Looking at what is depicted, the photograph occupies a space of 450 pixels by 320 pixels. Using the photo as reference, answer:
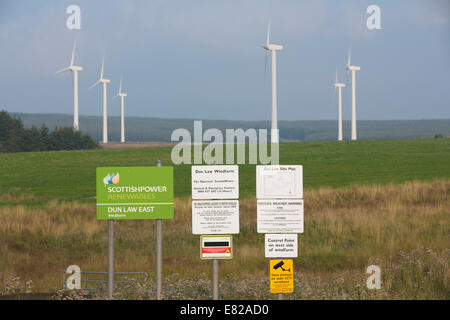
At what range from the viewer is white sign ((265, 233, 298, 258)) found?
515 inches

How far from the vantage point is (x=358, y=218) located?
27078 mm

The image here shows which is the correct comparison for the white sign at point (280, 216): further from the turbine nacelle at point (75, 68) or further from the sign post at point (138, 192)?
the turbine nacelle at point (75, 68)

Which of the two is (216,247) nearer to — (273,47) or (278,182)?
(278,182)

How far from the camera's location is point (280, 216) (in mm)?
13086

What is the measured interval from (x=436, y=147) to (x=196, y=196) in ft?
262

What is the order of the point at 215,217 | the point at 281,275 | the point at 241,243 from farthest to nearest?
1. the point at 241,243
2. the point at 215,217
3. the point at 281,275

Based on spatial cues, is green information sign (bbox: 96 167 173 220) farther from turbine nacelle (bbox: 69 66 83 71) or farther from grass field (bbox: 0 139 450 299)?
turbine nacelle (bbox: 69 66 83 71)

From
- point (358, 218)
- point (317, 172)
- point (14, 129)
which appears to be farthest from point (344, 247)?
point (14, 129)

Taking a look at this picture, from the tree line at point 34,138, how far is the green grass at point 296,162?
3387 cm

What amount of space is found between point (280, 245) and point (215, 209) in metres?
1.48

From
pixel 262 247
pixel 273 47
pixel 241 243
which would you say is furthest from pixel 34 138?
pixel 262 247

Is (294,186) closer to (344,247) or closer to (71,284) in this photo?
(71,284)

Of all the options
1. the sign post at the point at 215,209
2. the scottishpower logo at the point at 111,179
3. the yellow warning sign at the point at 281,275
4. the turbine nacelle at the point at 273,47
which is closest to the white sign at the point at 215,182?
the sign post at the point at 215,209

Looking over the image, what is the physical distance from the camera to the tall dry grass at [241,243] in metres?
20.1
